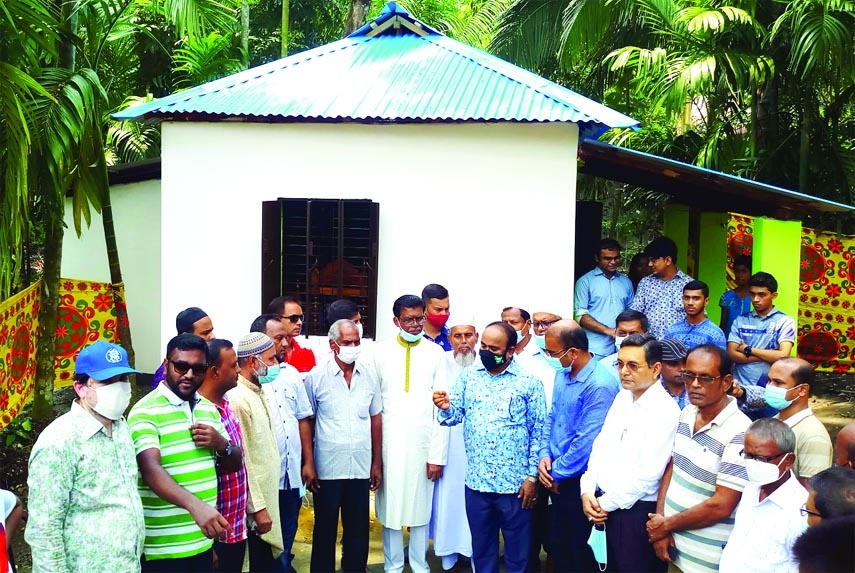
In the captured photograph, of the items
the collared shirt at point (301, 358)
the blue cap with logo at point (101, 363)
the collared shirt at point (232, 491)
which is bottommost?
the collared shirt at point (232, 491)

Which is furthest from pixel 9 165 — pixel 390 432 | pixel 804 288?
pixel 804 288

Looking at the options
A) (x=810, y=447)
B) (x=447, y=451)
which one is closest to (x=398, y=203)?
(x=447, y=451)

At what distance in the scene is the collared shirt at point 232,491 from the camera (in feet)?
13.1

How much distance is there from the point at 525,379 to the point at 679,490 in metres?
1.13

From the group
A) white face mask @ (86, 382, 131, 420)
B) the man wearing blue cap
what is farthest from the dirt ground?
white face mask @ (86, 382, 131, 420)

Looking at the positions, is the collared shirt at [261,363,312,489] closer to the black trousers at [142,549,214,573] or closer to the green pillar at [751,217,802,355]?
the black trousers at [142,549,214,573]

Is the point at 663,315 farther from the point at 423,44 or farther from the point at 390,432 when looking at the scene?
the point at 423,44

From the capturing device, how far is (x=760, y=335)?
6281 millimetres

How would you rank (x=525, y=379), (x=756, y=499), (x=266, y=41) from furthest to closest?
(x=266, y=41)
(x=525, y=379)
(x=756, y=499)

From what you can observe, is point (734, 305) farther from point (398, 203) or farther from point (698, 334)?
point (398, 203)

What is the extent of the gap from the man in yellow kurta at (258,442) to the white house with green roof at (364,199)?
261 centimetres

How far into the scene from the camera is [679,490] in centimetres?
398

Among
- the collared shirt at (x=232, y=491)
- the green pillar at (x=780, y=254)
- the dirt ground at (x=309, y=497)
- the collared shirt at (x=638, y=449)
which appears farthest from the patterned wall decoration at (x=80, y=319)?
the green pillar at (x=780, y=254)

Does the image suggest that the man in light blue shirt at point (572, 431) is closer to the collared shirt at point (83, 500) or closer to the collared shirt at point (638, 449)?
the collared shirt at point (638, 449)
